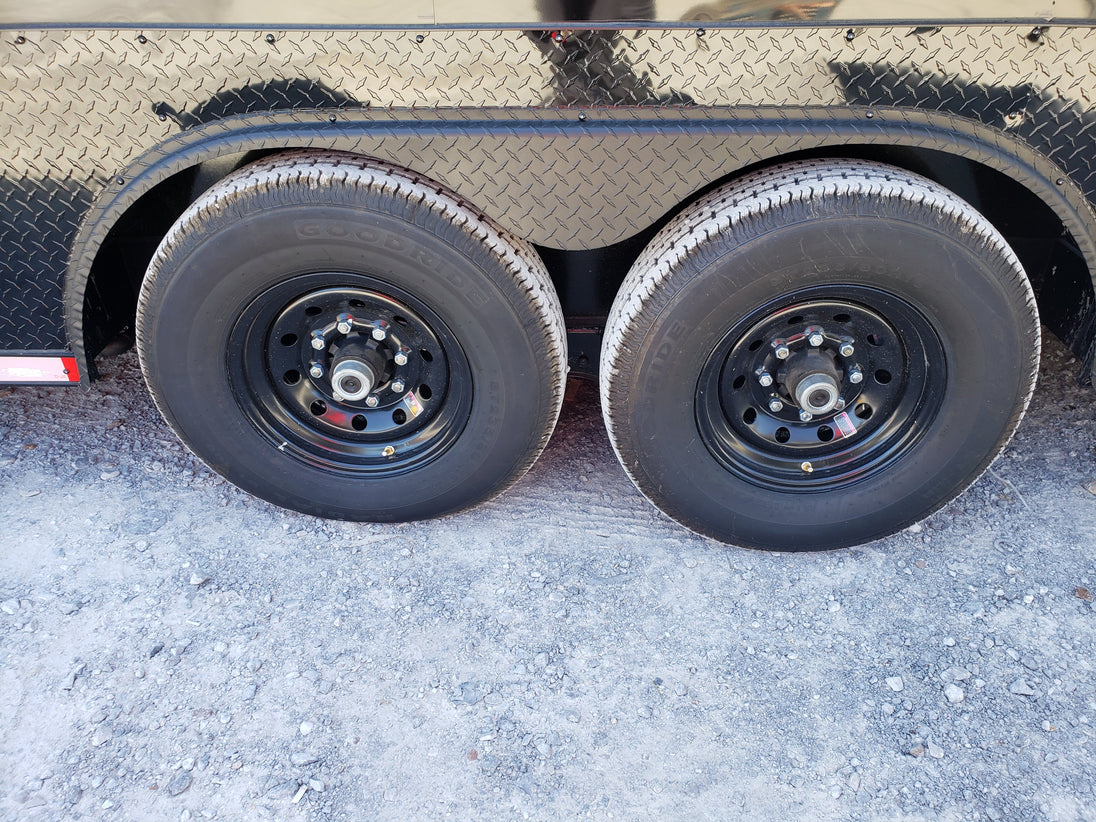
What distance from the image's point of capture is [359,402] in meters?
2.79

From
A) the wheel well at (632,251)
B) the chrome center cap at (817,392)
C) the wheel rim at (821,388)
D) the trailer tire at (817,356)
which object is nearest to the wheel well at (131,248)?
the wheel well at (632,251)

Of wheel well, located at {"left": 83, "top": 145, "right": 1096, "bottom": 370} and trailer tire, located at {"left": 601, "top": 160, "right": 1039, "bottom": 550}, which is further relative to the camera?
wheel well, located at {"left": 83, "top": 145, "right": 1096, "bottom": 370}

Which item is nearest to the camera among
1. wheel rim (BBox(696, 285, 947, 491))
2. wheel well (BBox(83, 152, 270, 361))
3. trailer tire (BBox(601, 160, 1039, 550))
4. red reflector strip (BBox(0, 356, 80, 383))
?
trailer tire (BBox(601, 160, 1039, 550))

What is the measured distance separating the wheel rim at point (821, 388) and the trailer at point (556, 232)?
1cm

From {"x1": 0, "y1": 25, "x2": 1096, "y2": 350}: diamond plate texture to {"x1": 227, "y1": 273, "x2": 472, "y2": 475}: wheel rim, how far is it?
453mm

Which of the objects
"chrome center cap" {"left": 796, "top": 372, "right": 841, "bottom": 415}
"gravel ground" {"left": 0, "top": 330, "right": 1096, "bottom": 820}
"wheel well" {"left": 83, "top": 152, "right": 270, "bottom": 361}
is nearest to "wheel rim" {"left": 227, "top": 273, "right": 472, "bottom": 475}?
"gravel ground" {"left": 0, "top": 330, "right": 1096, "bottom": 820}

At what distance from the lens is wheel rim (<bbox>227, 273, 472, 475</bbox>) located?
258 cm

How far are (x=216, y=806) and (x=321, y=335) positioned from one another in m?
1.35

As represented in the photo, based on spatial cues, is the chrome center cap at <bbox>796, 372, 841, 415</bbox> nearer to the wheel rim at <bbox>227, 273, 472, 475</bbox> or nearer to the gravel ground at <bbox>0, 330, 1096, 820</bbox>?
the gravel ground at <bbox>0, 330, 1096, 820</bbox>

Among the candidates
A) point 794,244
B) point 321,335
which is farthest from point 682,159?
point 321,335

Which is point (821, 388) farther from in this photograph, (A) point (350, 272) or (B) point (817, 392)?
(A) point (350, 272)

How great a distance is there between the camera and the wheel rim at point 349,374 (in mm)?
2576

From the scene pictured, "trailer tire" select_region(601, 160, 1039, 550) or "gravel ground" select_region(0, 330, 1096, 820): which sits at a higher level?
"trailer tire" select_region(601, 160, 1039, 550)

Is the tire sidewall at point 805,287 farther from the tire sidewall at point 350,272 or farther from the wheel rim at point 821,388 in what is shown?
the tire sidewall at point 350,272
